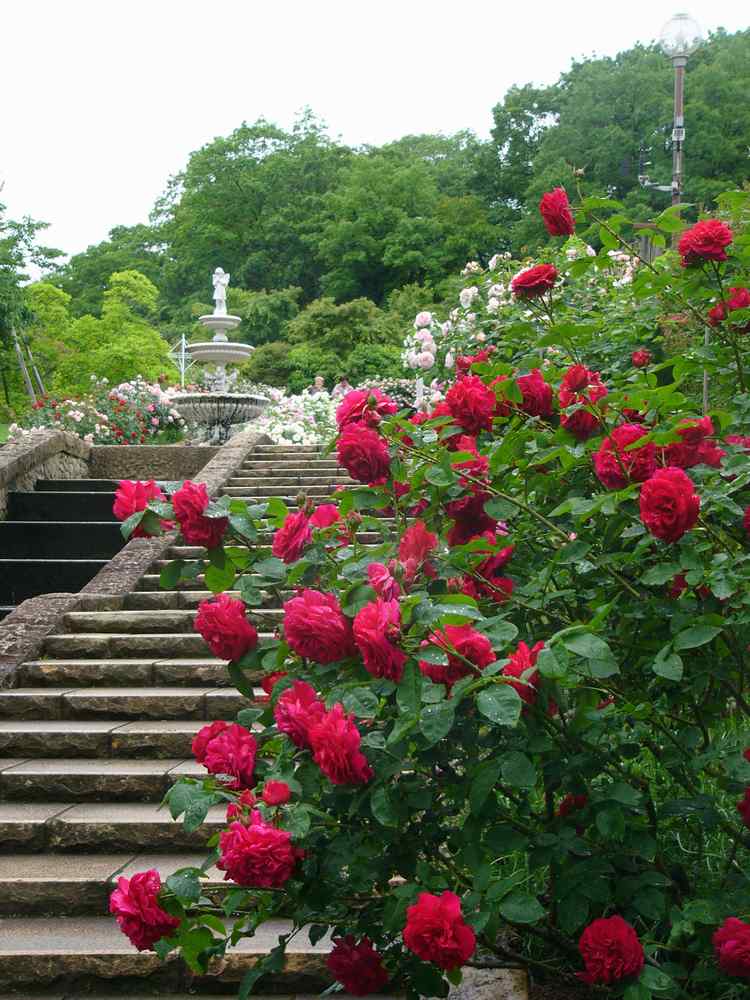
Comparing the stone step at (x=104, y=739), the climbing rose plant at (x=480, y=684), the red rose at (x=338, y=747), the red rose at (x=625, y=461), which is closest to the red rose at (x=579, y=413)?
the climbing rose plant at (x=480, y=684)

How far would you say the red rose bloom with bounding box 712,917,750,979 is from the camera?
5.60 ft

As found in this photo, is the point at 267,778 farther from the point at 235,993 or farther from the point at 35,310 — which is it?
the point at 35,310

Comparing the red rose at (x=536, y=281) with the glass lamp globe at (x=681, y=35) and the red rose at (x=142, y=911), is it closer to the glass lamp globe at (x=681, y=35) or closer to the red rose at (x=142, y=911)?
the red rose at (x=142, y=911)

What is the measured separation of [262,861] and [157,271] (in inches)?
1833

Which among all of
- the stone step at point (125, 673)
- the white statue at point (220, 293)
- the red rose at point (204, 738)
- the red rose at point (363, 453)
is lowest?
the stone step at point (125, 673)

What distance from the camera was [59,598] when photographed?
585cm

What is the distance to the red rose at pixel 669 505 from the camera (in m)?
1.70

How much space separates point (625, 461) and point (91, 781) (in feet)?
9.20

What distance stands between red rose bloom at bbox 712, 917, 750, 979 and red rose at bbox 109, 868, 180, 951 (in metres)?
0.93

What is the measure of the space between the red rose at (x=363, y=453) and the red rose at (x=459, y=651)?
0.44 m

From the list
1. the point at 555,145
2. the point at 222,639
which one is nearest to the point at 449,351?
the point at 222,639

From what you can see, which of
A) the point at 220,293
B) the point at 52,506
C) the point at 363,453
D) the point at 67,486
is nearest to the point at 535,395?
the point at 363,453

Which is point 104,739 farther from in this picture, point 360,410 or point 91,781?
point 360,410

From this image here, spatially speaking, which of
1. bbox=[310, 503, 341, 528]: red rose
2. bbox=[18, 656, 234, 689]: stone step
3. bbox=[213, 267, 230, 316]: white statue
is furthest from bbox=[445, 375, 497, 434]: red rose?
bbox=[213, 267, 230, 316]: white statue
